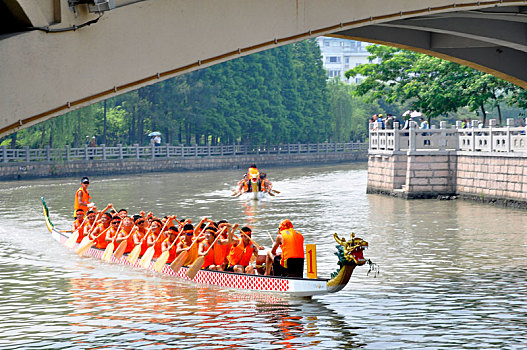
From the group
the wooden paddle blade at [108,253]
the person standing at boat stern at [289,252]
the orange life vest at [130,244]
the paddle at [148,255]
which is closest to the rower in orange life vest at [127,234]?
the orange life vest at [130,244]

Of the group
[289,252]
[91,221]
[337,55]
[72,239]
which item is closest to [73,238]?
[72,239]

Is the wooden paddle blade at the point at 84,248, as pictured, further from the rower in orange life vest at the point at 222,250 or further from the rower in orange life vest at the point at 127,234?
the rower in orange life vest at the point at 222,250

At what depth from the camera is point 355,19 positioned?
475 inches

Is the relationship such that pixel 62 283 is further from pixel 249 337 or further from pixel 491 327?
pixel 491 327

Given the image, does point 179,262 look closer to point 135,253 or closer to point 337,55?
point 135,253

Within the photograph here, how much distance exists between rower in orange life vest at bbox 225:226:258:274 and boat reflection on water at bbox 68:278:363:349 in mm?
540

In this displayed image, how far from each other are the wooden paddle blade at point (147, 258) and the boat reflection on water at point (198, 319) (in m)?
1.26

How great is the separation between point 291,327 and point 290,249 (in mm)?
1788

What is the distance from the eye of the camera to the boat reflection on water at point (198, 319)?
12.2m

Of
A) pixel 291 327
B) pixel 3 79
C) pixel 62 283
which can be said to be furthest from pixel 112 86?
pixel 62 283

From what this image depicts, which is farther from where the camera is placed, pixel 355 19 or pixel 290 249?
pixel 290 249

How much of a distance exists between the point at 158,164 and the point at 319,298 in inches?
1698

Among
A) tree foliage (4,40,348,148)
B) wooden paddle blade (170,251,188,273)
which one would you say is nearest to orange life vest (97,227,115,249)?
wooden paddle blade (170,251,188,273)

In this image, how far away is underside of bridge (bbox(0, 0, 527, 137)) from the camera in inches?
340
